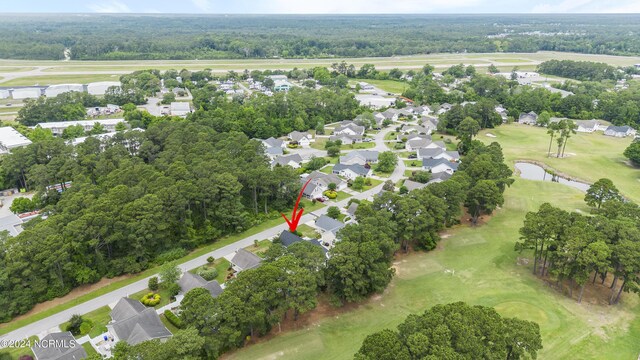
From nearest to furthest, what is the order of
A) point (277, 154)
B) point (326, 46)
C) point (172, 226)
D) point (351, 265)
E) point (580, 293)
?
1. point (351, 265)
2. point (580, 293)
3. point (172, 226)
4. point (277, 154)
5. point (326, 46)

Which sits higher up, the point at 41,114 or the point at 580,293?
the point at 41,114

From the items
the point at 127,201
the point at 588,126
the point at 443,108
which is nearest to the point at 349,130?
the point at 443,108

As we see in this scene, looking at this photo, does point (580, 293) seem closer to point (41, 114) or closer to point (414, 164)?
point (414, 164)

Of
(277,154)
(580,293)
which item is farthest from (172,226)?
(580,293)

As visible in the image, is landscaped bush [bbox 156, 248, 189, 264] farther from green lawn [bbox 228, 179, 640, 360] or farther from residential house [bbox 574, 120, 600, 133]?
residential house [bbox 574, 120, 600, 133]

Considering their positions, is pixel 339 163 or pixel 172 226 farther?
pixel 339 163

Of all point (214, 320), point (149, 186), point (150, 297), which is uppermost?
point (149, 186)
